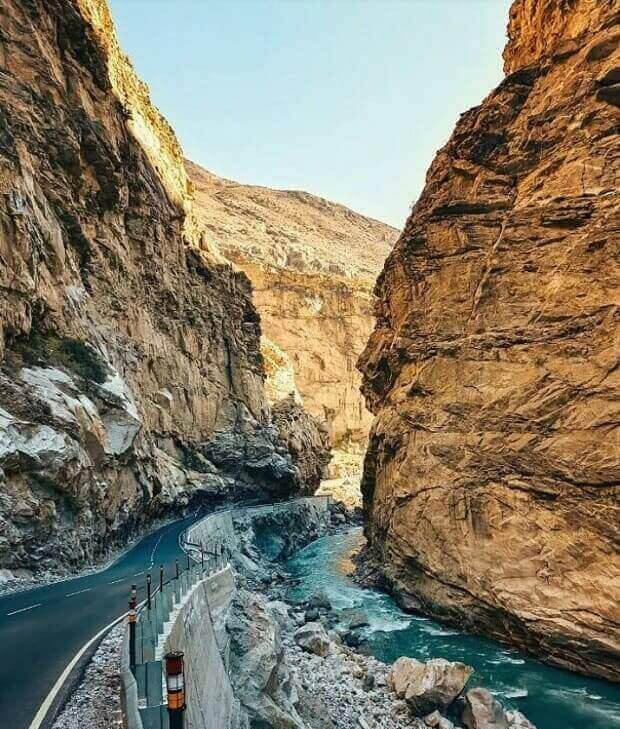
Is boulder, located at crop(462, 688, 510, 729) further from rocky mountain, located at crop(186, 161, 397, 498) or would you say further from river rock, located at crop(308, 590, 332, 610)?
rocky mountain, located at crop(186, 161, 397, 498)

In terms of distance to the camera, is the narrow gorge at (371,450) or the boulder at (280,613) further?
the boulder at (280,613)

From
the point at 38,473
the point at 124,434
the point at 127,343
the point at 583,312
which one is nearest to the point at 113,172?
the point at 127,343

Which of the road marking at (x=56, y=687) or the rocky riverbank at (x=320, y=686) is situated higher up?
the road marking at (x=56, y=687)

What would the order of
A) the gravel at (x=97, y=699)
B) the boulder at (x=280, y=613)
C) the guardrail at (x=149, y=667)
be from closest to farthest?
1. the guardrail at (x=149, y=667)
2. the gravel at (x=97, y=699)
3. the boulder at (x=280, y=613)

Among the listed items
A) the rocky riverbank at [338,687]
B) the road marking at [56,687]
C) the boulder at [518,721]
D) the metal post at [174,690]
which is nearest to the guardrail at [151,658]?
the road marking at [56,687]

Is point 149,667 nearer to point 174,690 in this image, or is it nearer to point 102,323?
point 174,690

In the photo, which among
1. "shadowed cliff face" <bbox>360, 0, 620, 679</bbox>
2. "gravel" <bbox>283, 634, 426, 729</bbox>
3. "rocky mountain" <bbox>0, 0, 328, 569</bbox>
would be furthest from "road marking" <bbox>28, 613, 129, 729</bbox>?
"shadowed cliff face" <bbox>360, 0, 620, 679</bbox>

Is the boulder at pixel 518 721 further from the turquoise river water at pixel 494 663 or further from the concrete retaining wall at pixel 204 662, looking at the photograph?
the concrete retaining wall at pixel 204 662

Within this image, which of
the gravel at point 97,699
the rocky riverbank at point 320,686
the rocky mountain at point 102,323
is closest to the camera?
the gravel at point 97,699
